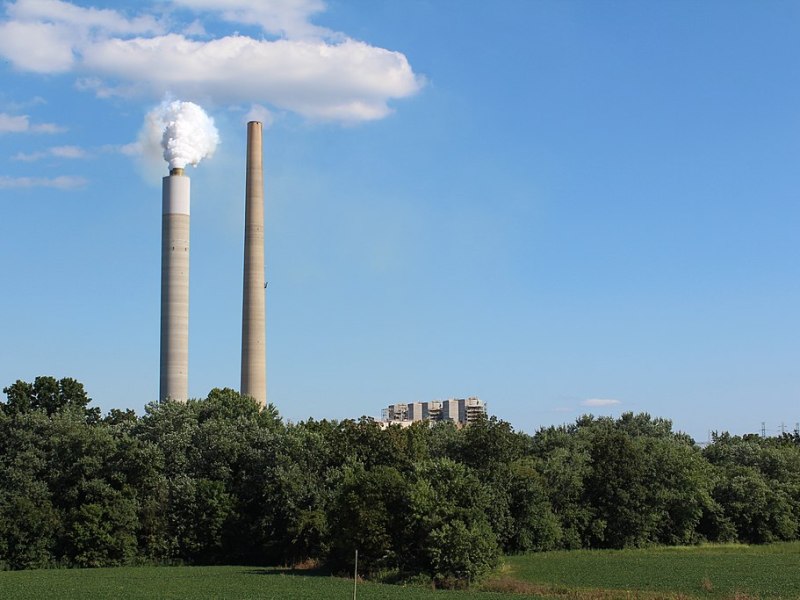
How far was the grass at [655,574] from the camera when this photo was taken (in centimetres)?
5031

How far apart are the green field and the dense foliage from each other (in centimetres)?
365

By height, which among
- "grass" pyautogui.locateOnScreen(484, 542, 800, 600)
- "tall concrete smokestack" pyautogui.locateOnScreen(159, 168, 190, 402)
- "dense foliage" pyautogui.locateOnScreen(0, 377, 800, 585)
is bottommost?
"grass" pyautogui.locateOnScreen(484, 542, 800, 600)

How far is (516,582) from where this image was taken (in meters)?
54.5

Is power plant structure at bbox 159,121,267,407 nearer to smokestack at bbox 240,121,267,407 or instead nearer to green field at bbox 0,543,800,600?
smokestack at bbox 240,121,267,407

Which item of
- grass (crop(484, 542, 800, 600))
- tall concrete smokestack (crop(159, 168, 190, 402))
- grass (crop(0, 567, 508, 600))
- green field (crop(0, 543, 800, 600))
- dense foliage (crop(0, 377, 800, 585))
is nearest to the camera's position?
grass (crop(0, 567, 508, 600))

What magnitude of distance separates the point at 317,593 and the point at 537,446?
4624 cm

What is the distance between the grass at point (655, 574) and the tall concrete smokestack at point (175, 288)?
162 feet

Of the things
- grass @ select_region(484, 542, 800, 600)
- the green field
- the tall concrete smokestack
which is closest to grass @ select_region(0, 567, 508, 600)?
the green field

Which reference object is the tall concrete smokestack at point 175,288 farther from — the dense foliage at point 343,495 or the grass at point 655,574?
the grass at point 655,574

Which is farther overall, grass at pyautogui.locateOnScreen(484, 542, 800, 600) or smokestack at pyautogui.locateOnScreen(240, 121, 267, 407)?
smokestack at pyautogui.locateOnScreen(240, 121, 267, 407)

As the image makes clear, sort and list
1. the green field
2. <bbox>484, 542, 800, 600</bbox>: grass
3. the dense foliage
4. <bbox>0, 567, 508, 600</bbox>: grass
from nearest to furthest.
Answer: <bbox>0, 567, 508, 600</bbox>: grass, the green field, <bbox>484, 542, 800, 600</bbox>: grass, the dense foliage

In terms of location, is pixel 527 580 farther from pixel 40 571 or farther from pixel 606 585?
pixel 40 571

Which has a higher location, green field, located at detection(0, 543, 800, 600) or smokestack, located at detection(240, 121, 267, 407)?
smokestack, located at detection(240, 121, 267, 407)

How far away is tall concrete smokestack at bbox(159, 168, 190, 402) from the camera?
10719 cm
